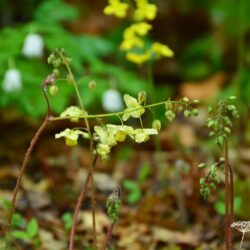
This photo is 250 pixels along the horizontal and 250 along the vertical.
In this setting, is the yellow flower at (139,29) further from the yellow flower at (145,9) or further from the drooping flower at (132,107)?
the drooping flower at (132,107)

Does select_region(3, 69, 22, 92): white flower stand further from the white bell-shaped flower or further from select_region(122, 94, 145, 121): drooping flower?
select_region(122, 94, 145, 121): drooping flower

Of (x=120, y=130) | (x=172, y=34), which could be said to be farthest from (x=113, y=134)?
(x=172, y=34)

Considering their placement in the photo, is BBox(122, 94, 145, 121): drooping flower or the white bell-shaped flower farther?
the white bell-shaped flower

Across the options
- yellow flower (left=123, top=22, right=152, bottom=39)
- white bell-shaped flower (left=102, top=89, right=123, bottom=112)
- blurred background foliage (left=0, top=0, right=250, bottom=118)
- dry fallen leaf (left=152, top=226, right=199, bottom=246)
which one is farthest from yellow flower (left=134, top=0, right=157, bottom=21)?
blurred background foliage (left=0, top=0, right=250, bottom=118)

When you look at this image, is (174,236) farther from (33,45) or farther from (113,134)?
(33,45)

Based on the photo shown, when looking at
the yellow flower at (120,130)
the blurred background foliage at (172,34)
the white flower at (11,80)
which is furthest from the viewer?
the blurred background foliage at (172,34)

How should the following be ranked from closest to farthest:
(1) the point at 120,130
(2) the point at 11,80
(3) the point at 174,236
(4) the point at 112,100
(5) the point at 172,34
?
(1) the point at 120,130
(3) the point at 174,236
(2) the point at 11,80
(4) the point at 112,100
(5) the point at 172,34

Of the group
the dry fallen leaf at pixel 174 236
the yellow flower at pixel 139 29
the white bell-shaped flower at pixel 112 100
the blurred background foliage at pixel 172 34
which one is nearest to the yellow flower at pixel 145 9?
the yellow flower at pixel 139 29

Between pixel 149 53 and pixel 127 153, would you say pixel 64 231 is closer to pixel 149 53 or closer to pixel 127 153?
pixel 149 53

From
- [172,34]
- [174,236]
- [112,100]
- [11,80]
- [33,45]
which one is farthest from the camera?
[172,34]
